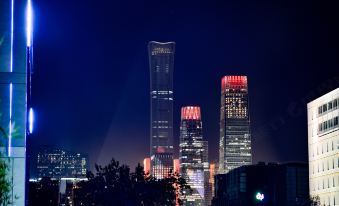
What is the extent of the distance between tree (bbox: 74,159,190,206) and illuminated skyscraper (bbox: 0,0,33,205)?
49999 millimetres

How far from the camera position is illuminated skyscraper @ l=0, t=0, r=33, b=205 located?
42875 mm

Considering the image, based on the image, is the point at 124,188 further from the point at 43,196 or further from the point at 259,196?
the point at 259,196

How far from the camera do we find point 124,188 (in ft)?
311

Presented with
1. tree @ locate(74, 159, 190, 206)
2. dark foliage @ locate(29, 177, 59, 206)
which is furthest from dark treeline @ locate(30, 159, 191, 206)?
dark foliage @ locate(29, 177, 59, 206)

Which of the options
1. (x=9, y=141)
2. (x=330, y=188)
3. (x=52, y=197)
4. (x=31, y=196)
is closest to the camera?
(x=9, y=141)

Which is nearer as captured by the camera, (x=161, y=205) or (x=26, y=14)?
(x=26, y=14)

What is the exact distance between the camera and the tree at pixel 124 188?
308 feet

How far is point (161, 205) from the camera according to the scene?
324 ft

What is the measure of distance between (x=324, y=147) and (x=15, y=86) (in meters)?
110

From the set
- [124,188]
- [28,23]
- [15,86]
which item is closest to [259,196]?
[15,86]

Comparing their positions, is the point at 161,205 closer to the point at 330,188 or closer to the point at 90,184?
the point at 90,184

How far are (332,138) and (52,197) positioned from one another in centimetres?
5081

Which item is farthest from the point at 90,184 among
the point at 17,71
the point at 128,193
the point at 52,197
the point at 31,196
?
the point at 17,71

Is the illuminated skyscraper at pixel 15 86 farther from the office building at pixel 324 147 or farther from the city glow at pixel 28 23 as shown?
the office building at pixel 324 147
